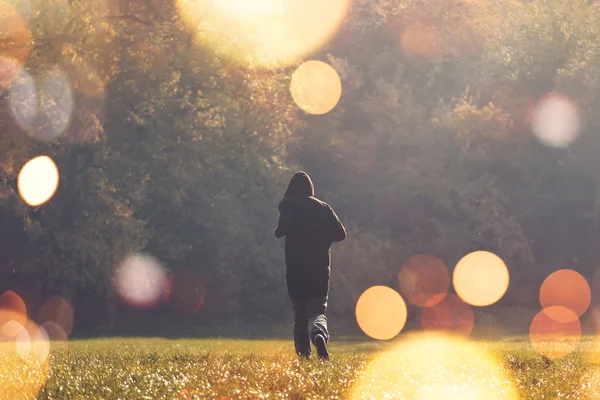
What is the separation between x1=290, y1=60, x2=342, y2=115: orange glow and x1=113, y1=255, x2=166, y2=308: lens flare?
24.2 feet

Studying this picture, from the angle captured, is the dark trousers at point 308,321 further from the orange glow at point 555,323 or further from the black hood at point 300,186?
the orange glow at point 555,323

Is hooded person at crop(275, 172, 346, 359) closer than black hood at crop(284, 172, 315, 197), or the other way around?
hooded person at crop(275, 172, 346, 359)

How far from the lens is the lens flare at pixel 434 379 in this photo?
9492 millimetres

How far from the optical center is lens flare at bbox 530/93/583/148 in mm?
40656

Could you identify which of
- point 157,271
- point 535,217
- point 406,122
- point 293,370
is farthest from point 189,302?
point 293,370

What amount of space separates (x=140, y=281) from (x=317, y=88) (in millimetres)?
10033

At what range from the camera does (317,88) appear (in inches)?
1491

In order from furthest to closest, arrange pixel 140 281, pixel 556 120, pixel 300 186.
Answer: pixel 556 120
pixel 140 281
pixel 300 186

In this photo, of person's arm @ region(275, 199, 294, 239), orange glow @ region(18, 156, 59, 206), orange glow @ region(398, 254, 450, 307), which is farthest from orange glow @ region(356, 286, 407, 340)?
person's arm @ region(275, 199, 294, 239)

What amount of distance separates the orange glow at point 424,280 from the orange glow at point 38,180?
44.7ft

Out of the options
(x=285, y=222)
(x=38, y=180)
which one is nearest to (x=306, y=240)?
(x=285, y=222)

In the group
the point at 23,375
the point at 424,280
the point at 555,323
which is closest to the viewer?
the point at 23,375

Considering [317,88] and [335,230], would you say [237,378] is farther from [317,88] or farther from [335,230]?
[317,88]

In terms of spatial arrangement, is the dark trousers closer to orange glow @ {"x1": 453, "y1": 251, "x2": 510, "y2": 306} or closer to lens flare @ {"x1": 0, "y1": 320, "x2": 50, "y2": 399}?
lens flare @ {"x1": 0, "y1": 320, "x2": 50, "y2": 399}
